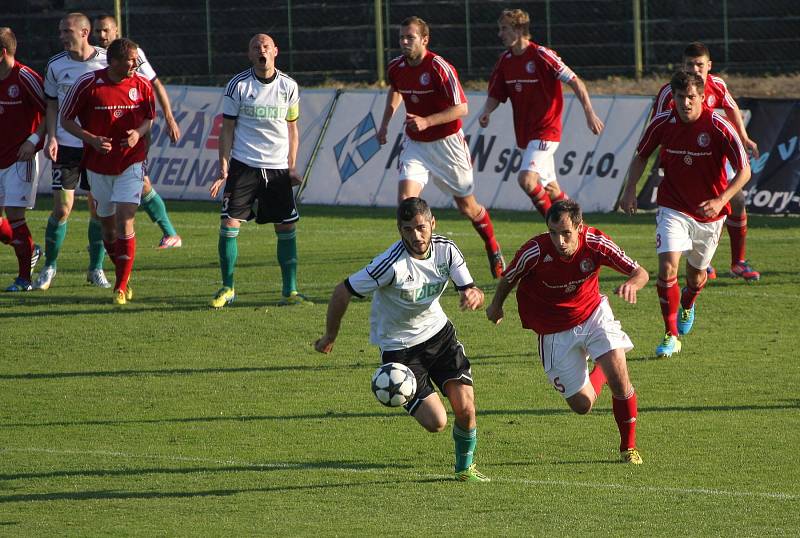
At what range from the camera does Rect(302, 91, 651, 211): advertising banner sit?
18.6 m

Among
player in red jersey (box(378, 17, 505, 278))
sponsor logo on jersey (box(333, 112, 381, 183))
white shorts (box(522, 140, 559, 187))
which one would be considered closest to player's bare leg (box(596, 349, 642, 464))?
player in red jersey (box(378, 17, 505, 278))

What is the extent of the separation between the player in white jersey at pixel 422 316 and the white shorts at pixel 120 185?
201 inches

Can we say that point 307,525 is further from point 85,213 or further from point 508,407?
point 85,213


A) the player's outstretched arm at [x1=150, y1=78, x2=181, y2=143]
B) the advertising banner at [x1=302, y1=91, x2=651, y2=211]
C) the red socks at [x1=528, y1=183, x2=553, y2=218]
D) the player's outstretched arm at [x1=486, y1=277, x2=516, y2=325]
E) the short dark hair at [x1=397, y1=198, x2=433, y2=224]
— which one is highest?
the short dark hair at [x1=397, y1=198, x2=433, y2=224]

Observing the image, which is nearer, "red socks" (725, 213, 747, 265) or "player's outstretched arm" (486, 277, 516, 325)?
"player's outstretched arm" (486, 277, 516, 325)

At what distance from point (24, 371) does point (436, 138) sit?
454cm

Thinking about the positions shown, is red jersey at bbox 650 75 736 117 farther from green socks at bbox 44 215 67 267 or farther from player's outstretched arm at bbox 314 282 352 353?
green socks at bbox 44 215 67 267

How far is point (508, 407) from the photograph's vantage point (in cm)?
902

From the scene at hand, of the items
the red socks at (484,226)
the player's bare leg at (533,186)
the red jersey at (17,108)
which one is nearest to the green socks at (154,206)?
the red jersey at (17,108)

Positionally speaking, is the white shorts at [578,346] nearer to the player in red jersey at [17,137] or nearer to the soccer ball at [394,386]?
the soccer ball at [394,386]

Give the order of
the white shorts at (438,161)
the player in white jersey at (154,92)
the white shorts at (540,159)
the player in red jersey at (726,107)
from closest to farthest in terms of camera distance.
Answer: the player in red jersey at (726,107) < the player in white jersey at (154,92) < the white shorts at (438,161) < the white shorts at (540,159)

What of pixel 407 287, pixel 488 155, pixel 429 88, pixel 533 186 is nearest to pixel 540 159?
pixel 533 186

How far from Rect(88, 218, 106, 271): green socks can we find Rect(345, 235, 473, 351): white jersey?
6.17 meters

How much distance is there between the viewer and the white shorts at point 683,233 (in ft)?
34.0
